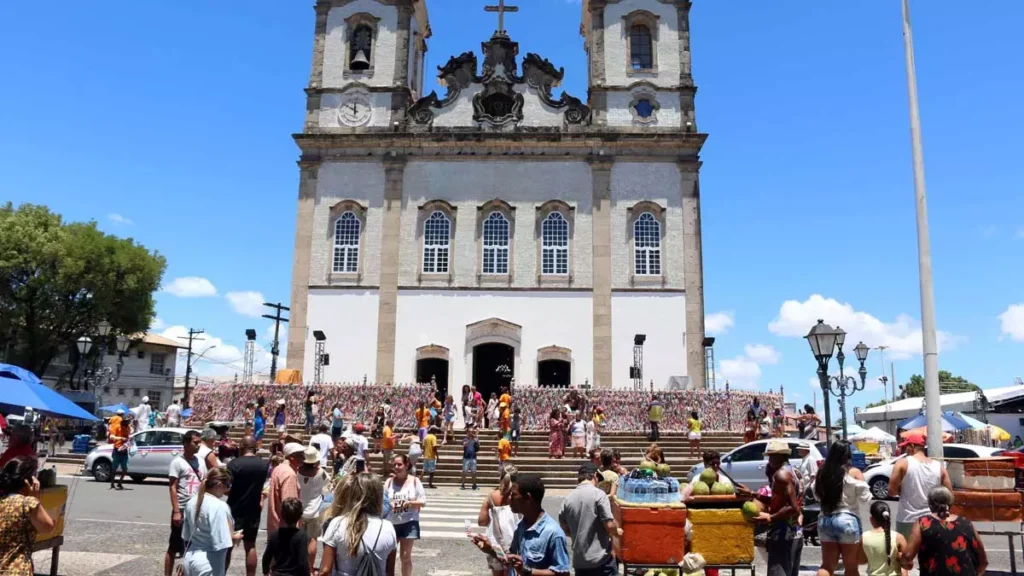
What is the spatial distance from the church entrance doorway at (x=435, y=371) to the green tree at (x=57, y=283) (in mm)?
17561

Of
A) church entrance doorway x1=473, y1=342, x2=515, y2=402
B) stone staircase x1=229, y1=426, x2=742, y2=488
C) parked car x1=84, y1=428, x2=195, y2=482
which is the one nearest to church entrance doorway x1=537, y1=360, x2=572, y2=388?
church entrance doorway x1=473, y1=342, x2=515, y2=402

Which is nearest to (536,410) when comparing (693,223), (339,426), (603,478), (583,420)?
(583,420)

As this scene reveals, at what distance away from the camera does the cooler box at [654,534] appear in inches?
250

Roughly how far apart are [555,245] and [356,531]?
24836 millimetres

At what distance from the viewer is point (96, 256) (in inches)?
1483

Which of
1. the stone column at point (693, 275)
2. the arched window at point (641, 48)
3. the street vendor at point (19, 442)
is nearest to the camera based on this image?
the street vendor at point (19, 442)

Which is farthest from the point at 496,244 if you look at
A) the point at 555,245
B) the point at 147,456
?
the point at 147,456

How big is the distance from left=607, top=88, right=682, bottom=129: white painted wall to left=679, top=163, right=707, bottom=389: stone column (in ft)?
6.72

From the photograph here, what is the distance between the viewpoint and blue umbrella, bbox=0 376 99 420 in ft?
32.6

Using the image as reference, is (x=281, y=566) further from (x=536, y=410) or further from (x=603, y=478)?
(x=536, y=410)

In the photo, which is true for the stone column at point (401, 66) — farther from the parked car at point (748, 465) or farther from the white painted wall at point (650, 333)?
A: the parked car at point (748, 465)

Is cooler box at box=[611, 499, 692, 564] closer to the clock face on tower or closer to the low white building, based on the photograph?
the clock face on tower

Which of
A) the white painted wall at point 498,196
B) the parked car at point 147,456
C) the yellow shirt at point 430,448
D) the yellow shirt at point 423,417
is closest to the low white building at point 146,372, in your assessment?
the white painted wall at point 498,196

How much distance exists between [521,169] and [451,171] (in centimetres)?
274
